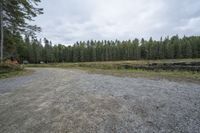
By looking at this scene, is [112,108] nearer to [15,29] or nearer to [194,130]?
[194,130]

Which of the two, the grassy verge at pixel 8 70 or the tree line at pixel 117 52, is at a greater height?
the tree line at pixel 117 52

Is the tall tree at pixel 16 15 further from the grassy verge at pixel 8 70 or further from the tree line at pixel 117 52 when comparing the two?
the tree line at pixel 117 52

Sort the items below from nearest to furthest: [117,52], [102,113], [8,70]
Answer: [102,113], [8,70], [117,52]

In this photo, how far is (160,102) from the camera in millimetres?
6344

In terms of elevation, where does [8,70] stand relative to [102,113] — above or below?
above

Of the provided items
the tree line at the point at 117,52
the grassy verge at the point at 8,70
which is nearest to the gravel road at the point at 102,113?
the grassy verge at the point at 8,70

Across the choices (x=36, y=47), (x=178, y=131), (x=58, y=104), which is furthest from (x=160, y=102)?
(x=36, y=47)

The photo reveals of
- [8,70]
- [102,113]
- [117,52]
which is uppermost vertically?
[117,52]

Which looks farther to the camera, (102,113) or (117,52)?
(117,52)

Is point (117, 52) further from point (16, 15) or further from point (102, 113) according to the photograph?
point (102, 113)

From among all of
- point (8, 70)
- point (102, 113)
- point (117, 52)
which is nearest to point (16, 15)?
point (8, 70)

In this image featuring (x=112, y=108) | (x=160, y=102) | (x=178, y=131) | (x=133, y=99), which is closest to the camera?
(x=178, y=131)

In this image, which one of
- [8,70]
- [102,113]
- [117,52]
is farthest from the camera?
[117,52]

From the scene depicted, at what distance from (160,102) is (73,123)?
308 centimetres
